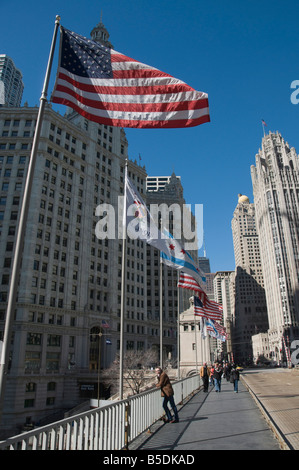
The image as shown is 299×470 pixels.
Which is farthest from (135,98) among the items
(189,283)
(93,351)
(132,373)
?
(93,351)

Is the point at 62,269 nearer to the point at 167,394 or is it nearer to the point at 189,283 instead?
the point at 189,283

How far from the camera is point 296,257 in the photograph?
145500 millimetres

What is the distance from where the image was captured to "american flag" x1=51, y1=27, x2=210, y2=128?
10656mm

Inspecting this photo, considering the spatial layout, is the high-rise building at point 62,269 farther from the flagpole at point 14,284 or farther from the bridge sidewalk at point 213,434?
the flagpole at point 14,284

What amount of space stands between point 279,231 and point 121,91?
15172 cm

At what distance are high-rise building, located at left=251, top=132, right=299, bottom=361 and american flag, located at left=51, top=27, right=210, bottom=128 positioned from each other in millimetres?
142623

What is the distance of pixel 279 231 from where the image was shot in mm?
150500

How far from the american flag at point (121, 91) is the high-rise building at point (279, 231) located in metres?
143

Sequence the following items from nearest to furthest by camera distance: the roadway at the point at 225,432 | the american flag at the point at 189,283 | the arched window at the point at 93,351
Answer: the roadway at the point at 225,432 < the american flag at the point at 189,283 < the arched window at the point at 93,351

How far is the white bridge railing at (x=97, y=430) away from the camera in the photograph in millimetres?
5949

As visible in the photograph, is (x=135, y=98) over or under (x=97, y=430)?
over

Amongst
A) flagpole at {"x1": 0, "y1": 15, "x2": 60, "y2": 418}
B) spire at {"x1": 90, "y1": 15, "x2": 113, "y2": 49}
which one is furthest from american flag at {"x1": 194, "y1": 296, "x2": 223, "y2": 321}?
spire at {"x1": 90, "y1": 15, "x2": 113, "y2": 49}

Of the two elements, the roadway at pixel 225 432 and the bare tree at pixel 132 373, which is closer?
the roadway at pixel 225 432

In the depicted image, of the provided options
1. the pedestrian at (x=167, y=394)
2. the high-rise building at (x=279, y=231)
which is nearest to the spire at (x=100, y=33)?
the high-rise building at (x=279, y=231)
